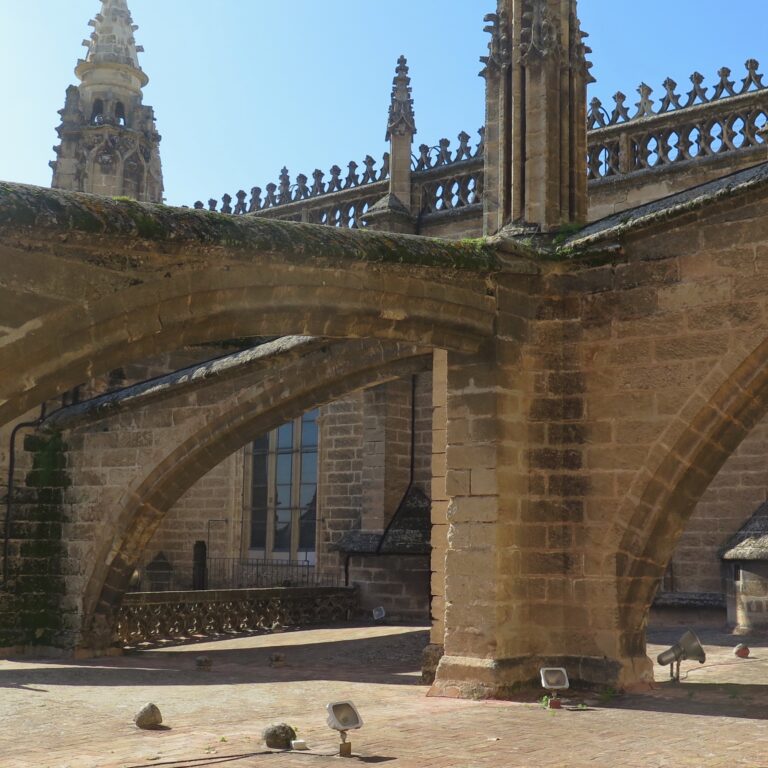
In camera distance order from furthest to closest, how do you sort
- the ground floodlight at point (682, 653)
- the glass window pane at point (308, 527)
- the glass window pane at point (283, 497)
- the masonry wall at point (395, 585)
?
the glass window pane at point (283, 497) < the glass window pane at point (308, 527) < the masonry wall at point (395, 585) < the ground floodlight at point (682, 653)

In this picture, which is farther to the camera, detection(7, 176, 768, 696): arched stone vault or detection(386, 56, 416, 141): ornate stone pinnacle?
detection(386, 56, 416, 141): ornate stone pinnacle

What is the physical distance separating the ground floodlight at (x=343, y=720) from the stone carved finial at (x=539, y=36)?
596 centimetres

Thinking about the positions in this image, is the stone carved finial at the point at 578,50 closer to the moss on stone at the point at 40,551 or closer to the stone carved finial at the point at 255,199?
the moss on stone at the point at 40,551

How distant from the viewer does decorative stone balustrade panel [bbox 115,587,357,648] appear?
13711mm

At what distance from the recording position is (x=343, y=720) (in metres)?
6.32

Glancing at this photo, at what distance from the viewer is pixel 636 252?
9.01m

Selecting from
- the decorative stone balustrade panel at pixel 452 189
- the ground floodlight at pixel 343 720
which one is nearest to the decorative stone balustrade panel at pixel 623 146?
the decorative stone balustrade panel at pixel 452 189

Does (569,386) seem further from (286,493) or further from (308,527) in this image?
(286,493)

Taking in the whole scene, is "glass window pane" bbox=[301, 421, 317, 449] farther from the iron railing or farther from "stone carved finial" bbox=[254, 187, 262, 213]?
"stone carved finial" bbox=[254, 187, 262, 213]

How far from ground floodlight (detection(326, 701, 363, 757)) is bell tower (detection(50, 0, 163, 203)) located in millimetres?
14875

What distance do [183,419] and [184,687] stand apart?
12.1 ft

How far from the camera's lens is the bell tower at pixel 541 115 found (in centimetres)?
998

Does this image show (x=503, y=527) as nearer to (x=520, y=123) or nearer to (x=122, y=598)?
(x=520, y=123)

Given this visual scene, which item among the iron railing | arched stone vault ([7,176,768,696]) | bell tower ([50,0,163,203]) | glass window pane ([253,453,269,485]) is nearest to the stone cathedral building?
arched stone vault ([7,176,768,696])
